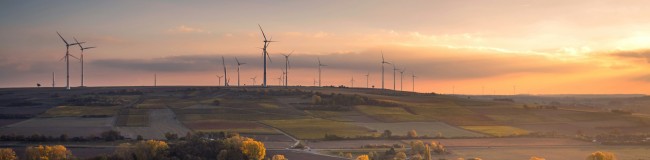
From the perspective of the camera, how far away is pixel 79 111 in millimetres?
160625

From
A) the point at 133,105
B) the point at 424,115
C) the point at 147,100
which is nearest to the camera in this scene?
the point at 424,115

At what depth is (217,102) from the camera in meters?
182

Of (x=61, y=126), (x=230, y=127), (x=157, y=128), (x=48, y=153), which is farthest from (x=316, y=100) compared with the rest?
(x=48, y=153)

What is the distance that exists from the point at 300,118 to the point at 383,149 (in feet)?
164

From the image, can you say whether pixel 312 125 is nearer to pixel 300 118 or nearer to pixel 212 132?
pixel 300 118

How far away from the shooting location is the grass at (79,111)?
152 meters

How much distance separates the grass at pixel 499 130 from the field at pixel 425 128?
318 cm

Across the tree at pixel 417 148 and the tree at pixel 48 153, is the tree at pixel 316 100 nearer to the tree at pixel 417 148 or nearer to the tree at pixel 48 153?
the tree at pixel 417 148

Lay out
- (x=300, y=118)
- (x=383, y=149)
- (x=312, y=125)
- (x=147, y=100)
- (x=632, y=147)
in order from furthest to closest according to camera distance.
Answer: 1. (x=147, y=100)
2. (x=300, y=118)
3. (x=312, y=125)
4. (x=632, y=147)
5. (x=383, y=149)

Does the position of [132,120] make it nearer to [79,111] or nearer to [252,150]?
[79,111]

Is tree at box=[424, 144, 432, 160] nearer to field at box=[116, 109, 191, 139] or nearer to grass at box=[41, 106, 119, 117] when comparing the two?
field at box=[116, 109, 191, 139]

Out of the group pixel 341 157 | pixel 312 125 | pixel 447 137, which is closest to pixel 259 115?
pixel 312 125

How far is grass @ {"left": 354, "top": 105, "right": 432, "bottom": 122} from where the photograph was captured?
156 metres

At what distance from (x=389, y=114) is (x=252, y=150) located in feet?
259
